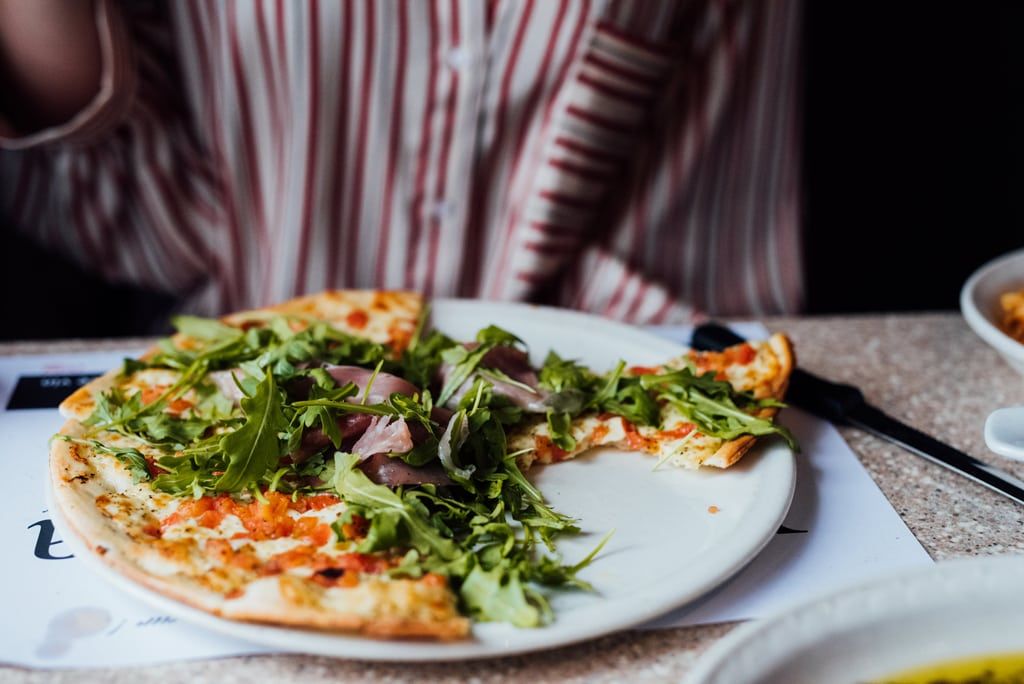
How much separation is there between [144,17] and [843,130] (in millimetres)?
1859

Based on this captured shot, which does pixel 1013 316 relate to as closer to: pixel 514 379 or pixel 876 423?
pixel 876 423

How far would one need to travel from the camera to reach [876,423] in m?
1.29

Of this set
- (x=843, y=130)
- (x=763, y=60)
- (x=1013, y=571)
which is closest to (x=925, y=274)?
(x=843, y=130)

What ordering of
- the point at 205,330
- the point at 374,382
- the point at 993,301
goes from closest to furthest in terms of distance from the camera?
1. the point at 374,382
2. the point at 205,330
3. the point at 993,301

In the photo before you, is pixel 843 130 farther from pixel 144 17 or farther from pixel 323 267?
pixel 144 17

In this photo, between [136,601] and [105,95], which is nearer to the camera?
[136,601]

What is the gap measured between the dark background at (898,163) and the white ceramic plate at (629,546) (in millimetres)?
1578

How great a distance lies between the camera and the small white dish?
106 cm

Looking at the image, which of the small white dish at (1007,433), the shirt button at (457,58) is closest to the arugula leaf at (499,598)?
the small white dish at (1007,433)

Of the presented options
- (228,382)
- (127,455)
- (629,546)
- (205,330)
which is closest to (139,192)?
(205,330)

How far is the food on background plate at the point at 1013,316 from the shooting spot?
1411mm

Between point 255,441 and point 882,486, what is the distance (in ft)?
2.60

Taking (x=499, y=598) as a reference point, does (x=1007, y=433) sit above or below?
above

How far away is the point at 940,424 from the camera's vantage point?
1359mm
